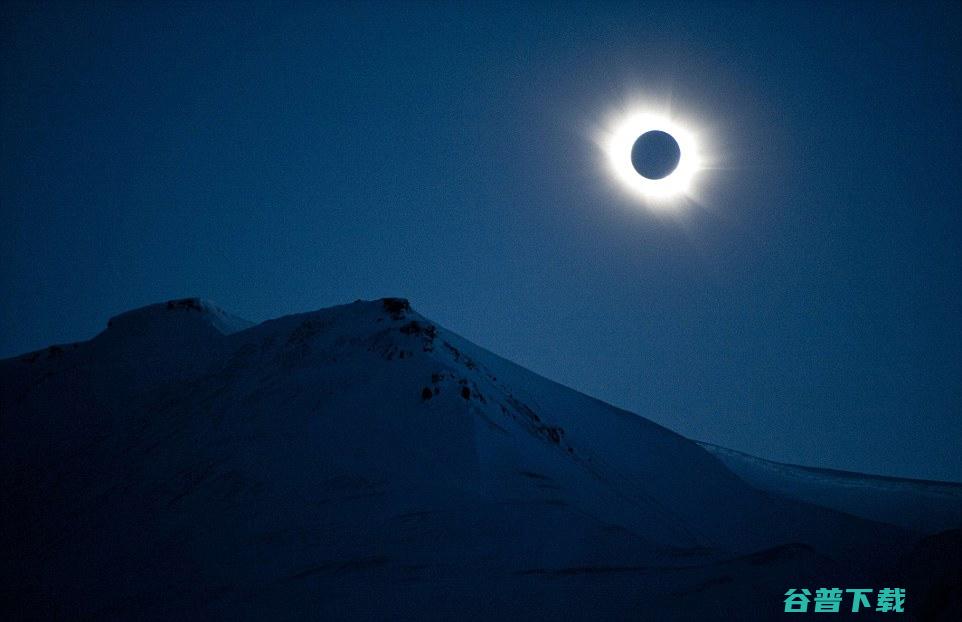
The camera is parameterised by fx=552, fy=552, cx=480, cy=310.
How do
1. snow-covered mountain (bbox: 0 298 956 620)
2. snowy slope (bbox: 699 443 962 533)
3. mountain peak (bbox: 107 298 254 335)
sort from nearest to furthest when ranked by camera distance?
snow-covered mountain (bbox: 0 298 956 620), snowy slope (bbox: 699 443 962 533), mountain peak (bbox: 107 298 254 335)

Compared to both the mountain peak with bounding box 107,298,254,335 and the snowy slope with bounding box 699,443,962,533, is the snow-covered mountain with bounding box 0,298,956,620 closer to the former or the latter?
the mountain peak with bounding box 107,298,254,335

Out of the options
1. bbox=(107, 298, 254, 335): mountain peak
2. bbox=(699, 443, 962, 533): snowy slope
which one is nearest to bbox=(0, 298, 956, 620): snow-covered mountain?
bbox=(107, 298, 254, 335): mountain peak

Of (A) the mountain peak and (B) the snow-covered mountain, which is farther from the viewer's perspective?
(A) the mountain peak

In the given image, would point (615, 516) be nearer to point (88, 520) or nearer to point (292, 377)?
point (292, 377)

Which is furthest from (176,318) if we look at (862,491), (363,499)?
Answer: (862,491)

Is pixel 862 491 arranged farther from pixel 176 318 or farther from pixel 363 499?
pixel 176 318

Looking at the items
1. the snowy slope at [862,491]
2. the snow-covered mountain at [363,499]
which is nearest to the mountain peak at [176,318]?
the snow-covered mountain at [363,499]
